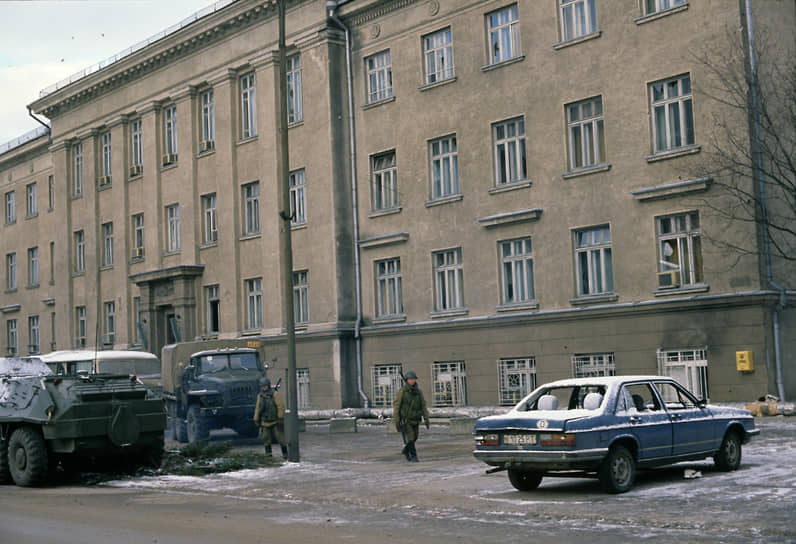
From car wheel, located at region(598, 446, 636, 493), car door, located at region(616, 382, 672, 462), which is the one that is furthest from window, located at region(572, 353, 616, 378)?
car wheel, located at region(598, 446, 636, 493)

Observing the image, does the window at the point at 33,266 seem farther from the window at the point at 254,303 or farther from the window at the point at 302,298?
the window at the point at 302,298

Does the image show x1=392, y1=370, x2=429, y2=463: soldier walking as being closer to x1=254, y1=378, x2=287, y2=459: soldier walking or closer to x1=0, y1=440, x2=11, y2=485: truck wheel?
x1=254, y1=378, x2=287, y2=459: soldier walking

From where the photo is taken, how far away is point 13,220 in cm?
5788

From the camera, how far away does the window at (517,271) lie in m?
30.2

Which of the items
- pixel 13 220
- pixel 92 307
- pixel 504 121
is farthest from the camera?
pixel 13 220

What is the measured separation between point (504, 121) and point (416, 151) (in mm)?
3611

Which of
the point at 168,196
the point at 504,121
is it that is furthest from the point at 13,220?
the point at 504,121

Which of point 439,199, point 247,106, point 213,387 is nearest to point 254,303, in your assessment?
point 247,106

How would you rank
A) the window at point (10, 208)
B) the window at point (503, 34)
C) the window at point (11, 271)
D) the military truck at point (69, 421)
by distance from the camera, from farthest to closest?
the window at point (10, 208) < the window at point (11, 271) < the window at point (503, 34) < the military truck at point (69, 421)

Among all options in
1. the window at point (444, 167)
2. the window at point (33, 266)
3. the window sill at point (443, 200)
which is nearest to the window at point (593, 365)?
the window sill at point (443, 200)

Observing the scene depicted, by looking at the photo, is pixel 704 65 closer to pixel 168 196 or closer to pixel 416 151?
pixel 416 151

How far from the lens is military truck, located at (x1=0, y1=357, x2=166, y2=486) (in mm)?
17750

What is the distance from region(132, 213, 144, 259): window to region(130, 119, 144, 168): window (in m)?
2.34

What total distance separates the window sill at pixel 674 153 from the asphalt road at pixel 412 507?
28.4 ft
